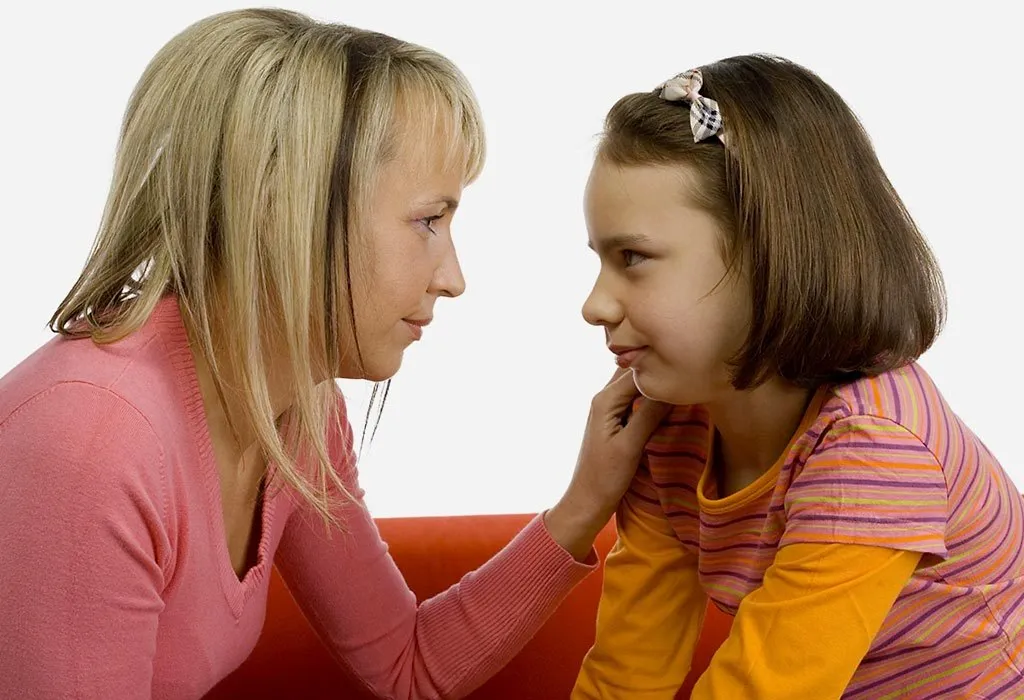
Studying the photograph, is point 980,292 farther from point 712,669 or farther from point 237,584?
point 237,584

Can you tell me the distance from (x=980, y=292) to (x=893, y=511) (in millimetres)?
1394

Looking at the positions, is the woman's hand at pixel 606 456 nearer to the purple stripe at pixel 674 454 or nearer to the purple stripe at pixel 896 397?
the purple stripe at pixel 674 454

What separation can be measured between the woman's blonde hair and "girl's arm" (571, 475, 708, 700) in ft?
1.18

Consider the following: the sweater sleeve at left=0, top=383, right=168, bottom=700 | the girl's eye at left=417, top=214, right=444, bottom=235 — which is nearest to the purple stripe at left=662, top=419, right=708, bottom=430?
the girl's eye at left=417, top=214, right=444, bottom=235

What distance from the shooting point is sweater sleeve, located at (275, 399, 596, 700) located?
1335mm

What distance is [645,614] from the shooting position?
129 cm

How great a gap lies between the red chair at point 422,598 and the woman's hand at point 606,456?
0.82ft

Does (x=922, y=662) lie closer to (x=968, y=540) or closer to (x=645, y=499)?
(x=968, y=540)

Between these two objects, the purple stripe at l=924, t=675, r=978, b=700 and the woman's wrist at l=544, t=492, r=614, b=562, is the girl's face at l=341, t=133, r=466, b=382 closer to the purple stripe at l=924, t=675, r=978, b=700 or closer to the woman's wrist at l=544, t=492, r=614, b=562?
the woman's wrist at l=544, t=492, r=614, b=562

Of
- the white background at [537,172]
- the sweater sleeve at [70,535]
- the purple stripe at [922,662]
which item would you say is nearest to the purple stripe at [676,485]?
the purple stripe at [922,662]

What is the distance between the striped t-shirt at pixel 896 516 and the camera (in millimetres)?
1019

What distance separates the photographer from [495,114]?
2.12 metres

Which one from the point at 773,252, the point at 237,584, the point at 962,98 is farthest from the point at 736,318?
the point at 962,98

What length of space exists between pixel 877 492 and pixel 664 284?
236mm
